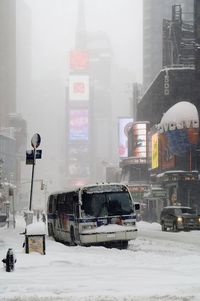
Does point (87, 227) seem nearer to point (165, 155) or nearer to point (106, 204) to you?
point (106, 204)

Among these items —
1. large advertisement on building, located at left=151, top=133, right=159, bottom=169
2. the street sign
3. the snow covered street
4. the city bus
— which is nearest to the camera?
the snow covered street

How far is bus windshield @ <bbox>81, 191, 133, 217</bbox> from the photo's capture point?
2500 centimetres

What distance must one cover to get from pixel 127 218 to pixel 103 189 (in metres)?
1.65

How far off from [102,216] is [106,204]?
64 centimetres

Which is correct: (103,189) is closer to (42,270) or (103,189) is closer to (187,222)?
(42,270)

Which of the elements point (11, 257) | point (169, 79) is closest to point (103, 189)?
point (11, 257)

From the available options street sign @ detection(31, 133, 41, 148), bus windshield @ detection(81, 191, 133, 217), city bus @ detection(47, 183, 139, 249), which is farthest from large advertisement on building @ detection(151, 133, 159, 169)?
street sign @ detection(31, 133, 41, 148)

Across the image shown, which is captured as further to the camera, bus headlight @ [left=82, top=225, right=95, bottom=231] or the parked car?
the parked car

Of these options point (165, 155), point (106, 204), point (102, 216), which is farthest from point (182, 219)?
point (165, 155)

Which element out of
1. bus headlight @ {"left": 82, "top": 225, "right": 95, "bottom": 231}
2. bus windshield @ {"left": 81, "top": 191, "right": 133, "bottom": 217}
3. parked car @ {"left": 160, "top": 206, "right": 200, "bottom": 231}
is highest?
bus windshield @ {"left": 81, "top": 191, "right": 133, "bottom": 217}

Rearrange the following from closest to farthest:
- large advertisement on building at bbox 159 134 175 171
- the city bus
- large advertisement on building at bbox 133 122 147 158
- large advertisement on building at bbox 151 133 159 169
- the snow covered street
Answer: the snow covered street → the city bus → large advertisement on building at bbox 159 134 175 171 → large advertisement on building at bbox 151 133 159 169 → large advertisement on building at bbox 133 122 147 158

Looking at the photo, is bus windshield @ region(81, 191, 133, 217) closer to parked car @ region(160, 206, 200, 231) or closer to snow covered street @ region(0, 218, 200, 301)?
snow covered street @ region(0, 218, 200, 301)

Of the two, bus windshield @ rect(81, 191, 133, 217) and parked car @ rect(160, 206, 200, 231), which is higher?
bus windshield @ rect(81, 191, 133, 217)

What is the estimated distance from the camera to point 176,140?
224 feet
